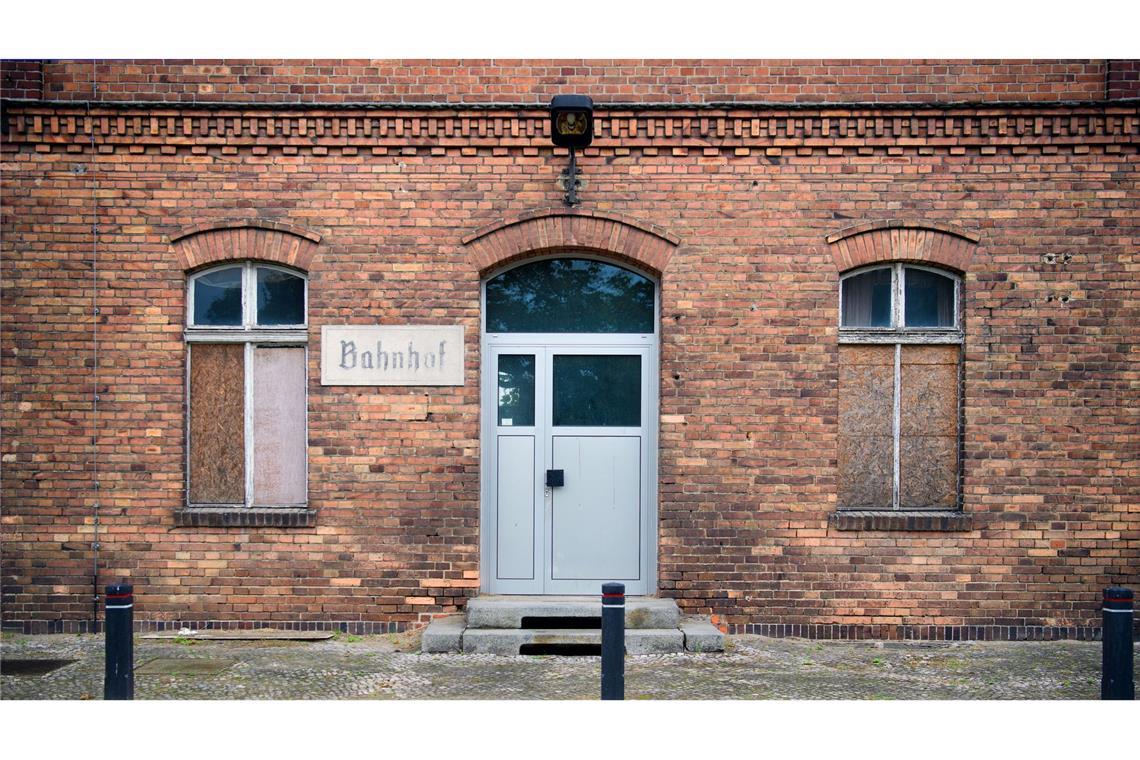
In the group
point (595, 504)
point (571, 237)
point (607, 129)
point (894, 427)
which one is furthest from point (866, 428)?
point (607, 129)

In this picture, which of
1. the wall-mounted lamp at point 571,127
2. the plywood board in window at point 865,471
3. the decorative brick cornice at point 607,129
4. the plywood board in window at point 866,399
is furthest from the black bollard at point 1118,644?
the wall-mounted lamp at point 571,127

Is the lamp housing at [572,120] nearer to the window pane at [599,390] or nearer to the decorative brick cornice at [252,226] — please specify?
the window pane at [599,390]

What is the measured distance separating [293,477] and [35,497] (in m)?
2.23

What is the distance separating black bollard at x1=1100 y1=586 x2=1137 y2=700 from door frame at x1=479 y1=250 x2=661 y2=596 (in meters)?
3.53

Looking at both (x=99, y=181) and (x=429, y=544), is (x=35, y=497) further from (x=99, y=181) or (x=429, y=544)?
(x=429, y=544)

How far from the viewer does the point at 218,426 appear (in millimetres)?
7984

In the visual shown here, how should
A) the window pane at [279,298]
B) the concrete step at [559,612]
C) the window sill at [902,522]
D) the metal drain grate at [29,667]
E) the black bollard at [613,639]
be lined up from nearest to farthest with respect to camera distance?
the black bollard at [613,639], the metal drain grate at [29,667], the concrete step at [559,612], the window sill at [902,522], the window pane at [279,298]

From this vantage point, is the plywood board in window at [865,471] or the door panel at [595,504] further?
the door panel at [595,504]

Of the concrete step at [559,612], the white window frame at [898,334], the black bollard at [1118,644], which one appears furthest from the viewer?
the white window frame at [898,334]

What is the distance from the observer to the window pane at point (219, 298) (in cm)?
799

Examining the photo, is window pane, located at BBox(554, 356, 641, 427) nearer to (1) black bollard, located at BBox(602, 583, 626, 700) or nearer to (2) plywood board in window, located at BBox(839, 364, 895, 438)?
(2) plywood board in window, located at BBox(839, 364, 895, 438)

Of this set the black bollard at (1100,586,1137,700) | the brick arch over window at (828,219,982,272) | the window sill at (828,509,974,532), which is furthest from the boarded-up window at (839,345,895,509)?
the black bollard at (1100,586,1137,700)

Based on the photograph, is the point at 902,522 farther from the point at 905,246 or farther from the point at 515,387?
the point at 515,387

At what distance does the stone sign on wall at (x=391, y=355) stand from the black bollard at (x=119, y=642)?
8.69 ft
